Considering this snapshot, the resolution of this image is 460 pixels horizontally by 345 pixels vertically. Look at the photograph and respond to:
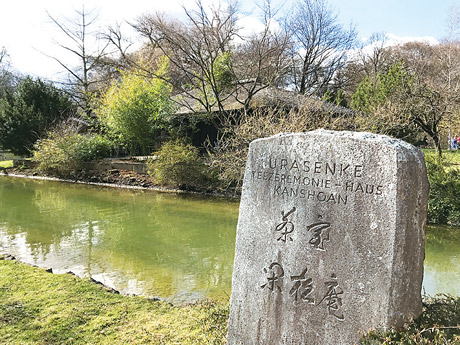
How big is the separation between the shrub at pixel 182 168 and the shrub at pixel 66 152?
19.0ft

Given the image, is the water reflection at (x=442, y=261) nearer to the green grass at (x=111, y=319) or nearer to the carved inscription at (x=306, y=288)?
the green grass at (x=111, y=319)

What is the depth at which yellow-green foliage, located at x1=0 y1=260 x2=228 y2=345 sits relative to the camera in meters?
3.35

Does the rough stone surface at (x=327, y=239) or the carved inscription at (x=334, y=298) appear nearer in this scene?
the rough stone surface at (x=327, y=239)

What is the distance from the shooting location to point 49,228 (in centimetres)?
902

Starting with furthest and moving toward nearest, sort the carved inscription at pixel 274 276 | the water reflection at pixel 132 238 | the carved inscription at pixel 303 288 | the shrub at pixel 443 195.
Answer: the shrub at pixel 443 195 < the water reflection at pixel 132 238 < the carved inscription at pixel 274 276 < the carved inscription at pixel 303 288

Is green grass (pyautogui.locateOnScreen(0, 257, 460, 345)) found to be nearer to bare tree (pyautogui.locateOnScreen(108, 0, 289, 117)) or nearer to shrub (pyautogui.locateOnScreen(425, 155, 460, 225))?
shrub (pyautogui.locateOnScreen(425, 155, 460, 225))

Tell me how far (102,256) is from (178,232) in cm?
219

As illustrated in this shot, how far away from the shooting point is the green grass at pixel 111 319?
262cm

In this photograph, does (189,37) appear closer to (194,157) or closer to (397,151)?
(194,157)

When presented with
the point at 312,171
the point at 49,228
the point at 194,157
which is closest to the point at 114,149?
the point at 194,157

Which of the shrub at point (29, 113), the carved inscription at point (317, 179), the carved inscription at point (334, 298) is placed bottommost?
the carved inscription at point (334, 298)

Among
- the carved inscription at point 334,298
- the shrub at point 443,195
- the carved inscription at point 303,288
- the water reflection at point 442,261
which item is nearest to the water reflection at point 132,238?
the carved inscription at point 303,288

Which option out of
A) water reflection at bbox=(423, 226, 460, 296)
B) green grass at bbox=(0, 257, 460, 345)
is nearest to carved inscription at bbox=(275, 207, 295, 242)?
green grass at bbox=(0, 257, 460, 345)

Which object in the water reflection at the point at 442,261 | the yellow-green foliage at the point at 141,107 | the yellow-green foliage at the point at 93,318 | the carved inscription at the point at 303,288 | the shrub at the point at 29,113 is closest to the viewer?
the carved inscription at the point at 303,288
